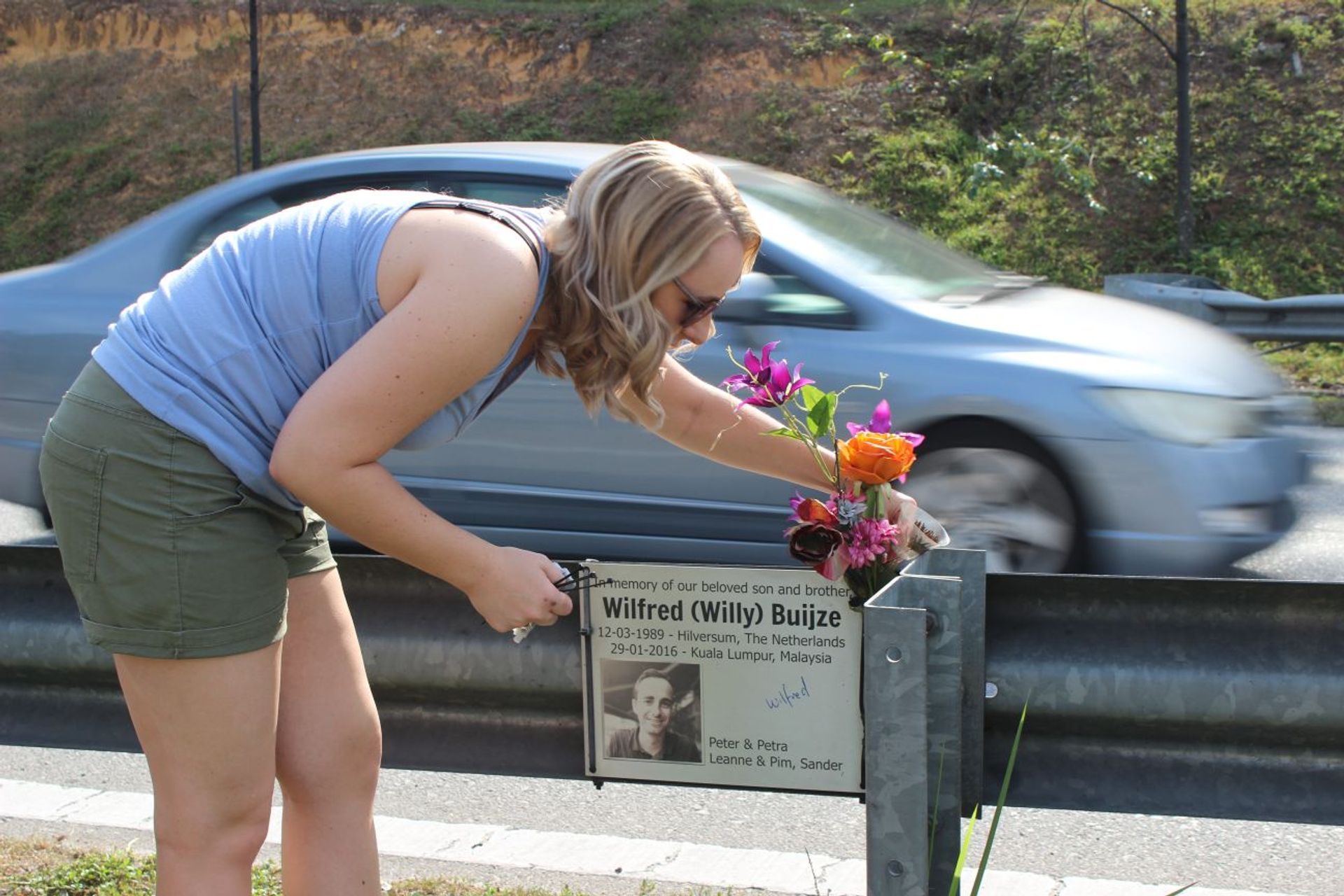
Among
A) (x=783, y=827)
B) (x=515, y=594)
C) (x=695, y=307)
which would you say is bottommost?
(x=783, y=827)

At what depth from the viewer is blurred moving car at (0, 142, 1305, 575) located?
4.51m

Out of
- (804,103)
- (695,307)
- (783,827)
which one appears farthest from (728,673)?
(804,103)

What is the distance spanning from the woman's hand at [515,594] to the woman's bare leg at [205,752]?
0.34 meters

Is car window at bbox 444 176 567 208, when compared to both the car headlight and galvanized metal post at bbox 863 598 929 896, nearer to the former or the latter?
the car headlight

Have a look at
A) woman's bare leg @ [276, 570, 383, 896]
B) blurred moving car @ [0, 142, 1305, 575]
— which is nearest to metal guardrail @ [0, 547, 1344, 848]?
woman's bare leg @ [276, 570, 383, 896]

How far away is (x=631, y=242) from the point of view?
1.77 metres

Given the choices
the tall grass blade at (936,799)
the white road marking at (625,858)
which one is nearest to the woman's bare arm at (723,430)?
the tall grass blade at (936,799)

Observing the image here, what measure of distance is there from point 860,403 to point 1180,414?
1026mm

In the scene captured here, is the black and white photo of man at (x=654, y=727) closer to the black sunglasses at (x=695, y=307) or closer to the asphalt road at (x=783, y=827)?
the black sunglasses at (x=695, y=307)

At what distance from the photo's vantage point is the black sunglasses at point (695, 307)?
1.84 m

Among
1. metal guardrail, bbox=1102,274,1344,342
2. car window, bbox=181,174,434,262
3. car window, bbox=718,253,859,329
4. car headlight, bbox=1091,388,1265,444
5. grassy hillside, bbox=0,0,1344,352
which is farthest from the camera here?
grassy hillside, bbox=0,0,1344,352

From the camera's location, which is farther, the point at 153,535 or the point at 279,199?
the point at 279,199

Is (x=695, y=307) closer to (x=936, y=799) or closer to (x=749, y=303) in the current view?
(x=936, y=799)

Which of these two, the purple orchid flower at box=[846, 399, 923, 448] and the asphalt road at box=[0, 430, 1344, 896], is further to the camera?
the asphalt road at box=[0, 430, 1344, 896]
